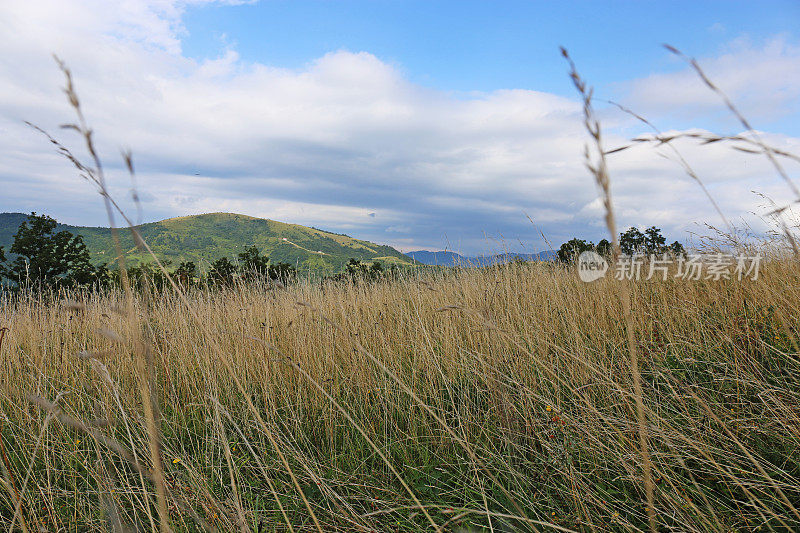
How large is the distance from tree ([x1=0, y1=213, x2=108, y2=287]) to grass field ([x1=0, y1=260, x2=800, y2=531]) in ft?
27.0

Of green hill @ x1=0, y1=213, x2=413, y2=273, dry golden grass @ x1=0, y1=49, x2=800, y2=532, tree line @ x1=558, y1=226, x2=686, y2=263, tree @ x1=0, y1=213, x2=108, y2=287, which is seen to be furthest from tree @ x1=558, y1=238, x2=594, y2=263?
green hill @ x1=0, y1=213, x2=413, y2=273

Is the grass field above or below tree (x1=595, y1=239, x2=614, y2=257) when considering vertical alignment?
below

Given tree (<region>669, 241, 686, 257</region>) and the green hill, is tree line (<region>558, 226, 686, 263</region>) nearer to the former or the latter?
tree (<region>669, 241, 686, 257</region>)

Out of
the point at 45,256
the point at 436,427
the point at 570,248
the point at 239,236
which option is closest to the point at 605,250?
the point at 570,248

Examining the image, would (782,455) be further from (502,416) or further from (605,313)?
(605,313)

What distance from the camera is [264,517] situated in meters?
1.98

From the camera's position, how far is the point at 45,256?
36.0 feet

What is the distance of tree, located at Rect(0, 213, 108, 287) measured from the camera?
1083 centimetres

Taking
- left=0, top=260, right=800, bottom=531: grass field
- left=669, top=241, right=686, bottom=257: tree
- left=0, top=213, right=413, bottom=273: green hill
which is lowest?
left=0, top=260, right=800, bottom=531: grass field

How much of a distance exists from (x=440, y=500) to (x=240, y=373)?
1982 millimetres

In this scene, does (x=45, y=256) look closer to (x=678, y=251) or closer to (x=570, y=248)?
(x=570, y=248)

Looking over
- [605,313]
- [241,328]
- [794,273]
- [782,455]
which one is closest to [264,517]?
[241,328]

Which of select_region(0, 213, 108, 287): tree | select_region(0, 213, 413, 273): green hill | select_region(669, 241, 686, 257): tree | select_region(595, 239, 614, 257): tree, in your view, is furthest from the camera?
select_region(0, 213, 413, 273): green hill

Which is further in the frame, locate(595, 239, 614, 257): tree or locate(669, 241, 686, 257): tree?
locate(595, 239, 614, 257): tree
